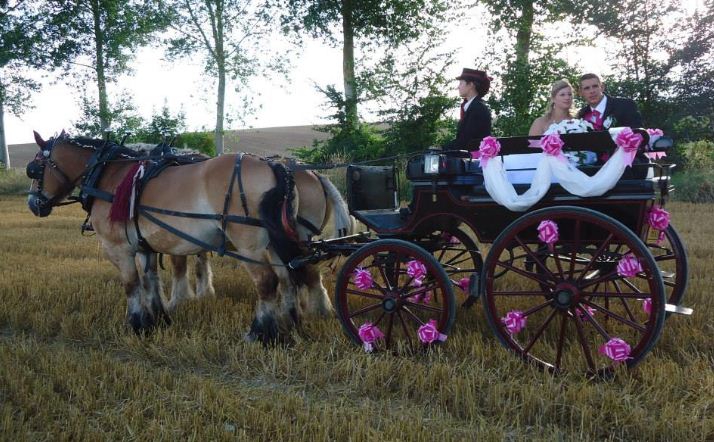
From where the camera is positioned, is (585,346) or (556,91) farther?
(556,91)

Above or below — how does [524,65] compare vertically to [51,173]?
above

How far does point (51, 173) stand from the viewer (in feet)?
16.1

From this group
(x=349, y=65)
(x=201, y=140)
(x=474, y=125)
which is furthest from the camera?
(x=201, y=140)

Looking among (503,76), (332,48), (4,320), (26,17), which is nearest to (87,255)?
(4,320)

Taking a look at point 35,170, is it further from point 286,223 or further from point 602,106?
point 602,106

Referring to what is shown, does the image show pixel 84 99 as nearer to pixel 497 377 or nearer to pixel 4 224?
pixel 4 224

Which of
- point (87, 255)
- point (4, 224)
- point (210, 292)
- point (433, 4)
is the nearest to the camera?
point (210, 292)

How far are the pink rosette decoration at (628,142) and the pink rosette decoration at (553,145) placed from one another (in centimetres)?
31

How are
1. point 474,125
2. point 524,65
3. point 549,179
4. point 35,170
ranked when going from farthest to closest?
point 524,65
point 35,170
point 474,125
point 549,179

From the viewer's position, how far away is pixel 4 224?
12102mm

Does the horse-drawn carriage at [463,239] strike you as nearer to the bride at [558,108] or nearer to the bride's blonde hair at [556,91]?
the bride at [558,108]

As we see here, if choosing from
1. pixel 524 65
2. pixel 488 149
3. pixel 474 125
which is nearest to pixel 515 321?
pixel 488 149

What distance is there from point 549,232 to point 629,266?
18.1 inches

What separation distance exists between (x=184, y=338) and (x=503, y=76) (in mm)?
14325
